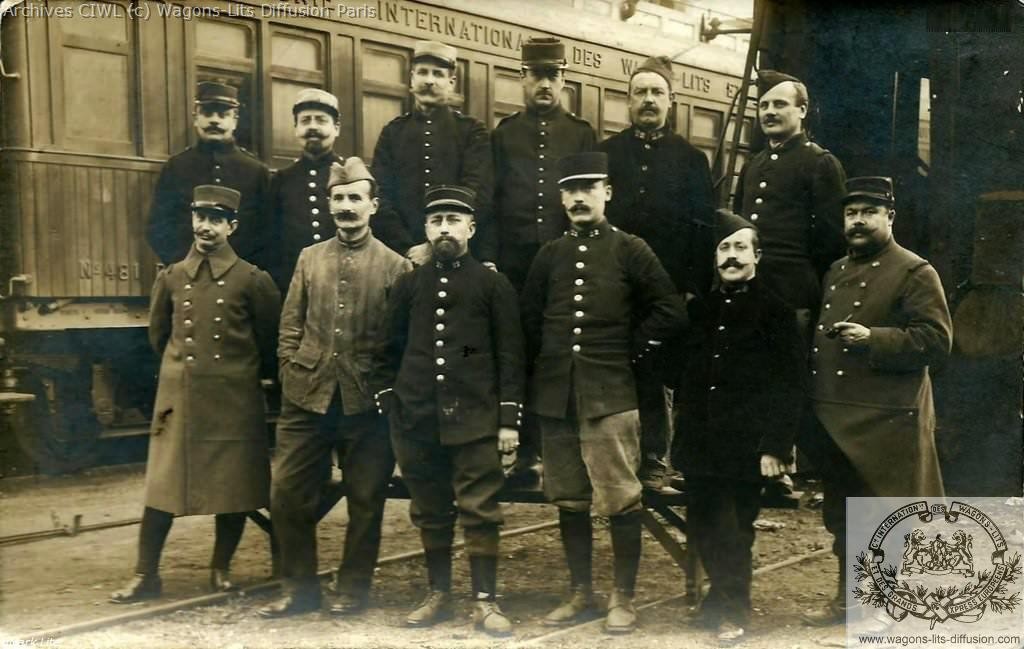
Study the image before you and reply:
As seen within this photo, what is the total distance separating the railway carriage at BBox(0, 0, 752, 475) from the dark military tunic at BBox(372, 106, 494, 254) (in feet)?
2.01

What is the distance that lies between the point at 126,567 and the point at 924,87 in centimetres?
412

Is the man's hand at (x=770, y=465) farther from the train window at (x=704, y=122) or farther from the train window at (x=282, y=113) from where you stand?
the train window at (x=282, y=113)

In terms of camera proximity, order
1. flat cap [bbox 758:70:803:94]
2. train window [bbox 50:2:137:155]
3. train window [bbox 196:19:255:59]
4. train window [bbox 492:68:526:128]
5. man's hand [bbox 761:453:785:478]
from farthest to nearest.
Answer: train window [bbox 492:68:526:128]
train window [bbox 196:19:255:59]
train window [bbox 50:2:137:155]
flat cap [bbox 758:70:803:94]
man's hand [bbox 761:453:785:478]

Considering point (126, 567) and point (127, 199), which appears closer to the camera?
point (126, 567)

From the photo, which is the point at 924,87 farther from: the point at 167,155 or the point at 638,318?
the point at 167,155

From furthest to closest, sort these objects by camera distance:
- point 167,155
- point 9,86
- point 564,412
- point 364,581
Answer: point 167,155 → point 9,86 → point 364,581 → point 564,412

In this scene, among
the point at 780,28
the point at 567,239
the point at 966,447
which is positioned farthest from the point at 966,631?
the point at 780,28

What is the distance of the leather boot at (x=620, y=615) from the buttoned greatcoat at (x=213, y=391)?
1.46m

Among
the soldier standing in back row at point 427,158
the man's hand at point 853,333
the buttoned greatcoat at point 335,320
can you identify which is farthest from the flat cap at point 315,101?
the man's hand at point 853,333

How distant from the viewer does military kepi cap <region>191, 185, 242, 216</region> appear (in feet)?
13.1

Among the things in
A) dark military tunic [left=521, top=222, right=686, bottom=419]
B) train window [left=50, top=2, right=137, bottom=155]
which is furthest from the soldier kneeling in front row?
train window [left=50, top=2, right=137, bottom=155]

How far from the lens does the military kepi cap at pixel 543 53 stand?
4156 millimetres

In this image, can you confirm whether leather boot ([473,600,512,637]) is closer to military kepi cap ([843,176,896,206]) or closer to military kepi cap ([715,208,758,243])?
military kepi cap ([715,208,758,243])

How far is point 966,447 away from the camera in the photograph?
13.9 ft
